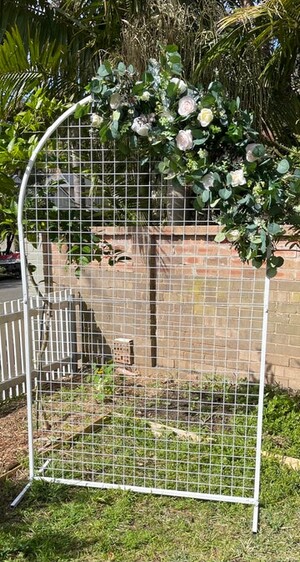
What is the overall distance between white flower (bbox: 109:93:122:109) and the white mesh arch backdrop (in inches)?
7.4

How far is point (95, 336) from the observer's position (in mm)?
5461

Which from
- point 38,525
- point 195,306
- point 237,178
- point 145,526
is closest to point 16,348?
point 195,306

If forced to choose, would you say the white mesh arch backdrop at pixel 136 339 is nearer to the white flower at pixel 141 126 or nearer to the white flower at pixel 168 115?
the white flower at pixel 141 126

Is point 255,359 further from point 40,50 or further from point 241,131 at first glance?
point 40,50

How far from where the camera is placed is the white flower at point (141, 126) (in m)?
2.44

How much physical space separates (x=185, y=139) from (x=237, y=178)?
0.33m

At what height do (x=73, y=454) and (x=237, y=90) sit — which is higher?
(x=237, y=90)

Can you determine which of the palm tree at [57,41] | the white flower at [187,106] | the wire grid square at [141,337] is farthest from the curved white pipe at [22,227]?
the palm tree at [57,41]

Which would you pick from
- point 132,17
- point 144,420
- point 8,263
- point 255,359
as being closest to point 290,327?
point 255,359

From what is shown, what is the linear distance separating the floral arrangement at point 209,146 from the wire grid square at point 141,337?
1.07ft

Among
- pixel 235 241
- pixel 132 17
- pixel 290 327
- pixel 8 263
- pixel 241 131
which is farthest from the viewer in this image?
pixel 8 263

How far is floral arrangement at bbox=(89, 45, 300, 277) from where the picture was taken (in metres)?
2.30

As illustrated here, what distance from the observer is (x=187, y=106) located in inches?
90.5

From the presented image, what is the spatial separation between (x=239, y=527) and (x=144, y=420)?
1277mm
